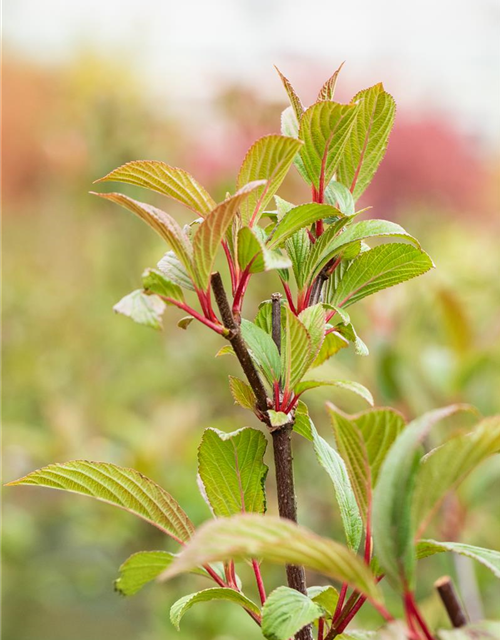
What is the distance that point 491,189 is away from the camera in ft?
19.2

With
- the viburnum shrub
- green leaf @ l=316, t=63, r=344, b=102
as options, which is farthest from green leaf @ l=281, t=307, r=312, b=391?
green leaf @ l=316, t=63, r=344, b=102

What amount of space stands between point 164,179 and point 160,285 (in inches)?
1.7

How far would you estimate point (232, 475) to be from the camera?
33 centimetres

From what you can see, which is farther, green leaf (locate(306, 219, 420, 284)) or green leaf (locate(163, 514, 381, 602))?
green leaf (locate(306, 219, 420, 284))

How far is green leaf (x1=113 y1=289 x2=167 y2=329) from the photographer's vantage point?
0.29 metres

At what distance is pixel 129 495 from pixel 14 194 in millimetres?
6550

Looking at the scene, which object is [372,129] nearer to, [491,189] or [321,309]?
[321,309]

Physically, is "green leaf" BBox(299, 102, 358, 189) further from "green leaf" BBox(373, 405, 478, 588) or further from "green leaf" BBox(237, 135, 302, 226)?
"green leaf" BBox(373, 405, 478, 588)

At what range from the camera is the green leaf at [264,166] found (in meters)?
0.28

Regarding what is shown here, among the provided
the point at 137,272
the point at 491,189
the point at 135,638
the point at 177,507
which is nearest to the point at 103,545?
the point at 135,638

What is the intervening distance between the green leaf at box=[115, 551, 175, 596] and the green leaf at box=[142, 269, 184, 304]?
0.37 feet

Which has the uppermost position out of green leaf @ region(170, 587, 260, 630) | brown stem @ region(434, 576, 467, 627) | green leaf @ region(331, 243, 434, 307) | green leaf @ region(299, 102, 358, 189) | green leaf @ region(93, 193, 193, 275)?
green leaf @ region(299, 102, 358, 189)

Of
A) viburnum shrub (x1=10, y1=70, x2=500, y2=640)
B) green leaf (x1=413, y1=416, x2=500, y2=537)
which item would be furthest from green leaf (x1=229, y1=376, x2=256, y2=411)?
green leaf (x1=413, y1=416, x2=500, y2=537)

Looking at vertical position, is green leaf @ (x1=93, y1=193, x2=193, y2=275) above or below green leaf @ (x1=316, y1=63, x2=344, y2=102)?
below
